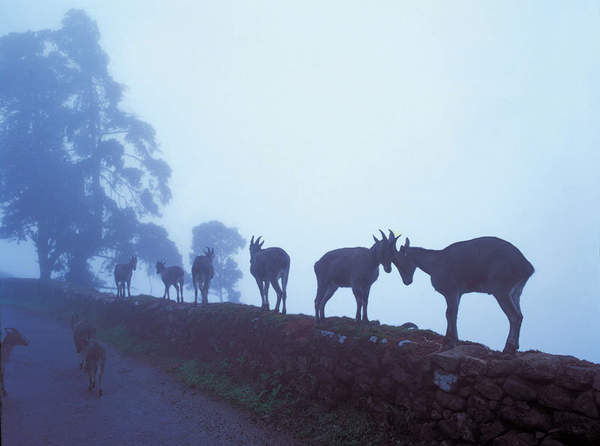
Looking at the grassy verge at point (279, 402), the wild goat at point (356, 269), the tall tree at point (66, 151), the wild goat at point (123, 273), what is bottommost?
the grassy verge at point (279, 402)

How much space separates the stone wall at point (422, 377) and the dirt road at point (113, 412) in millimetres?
1793

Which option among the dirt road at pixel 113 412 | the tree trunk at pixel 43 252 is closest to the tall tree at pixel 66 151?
the tree trunk at pixel 43 252

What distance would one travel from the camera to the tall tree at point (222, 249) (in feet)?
150

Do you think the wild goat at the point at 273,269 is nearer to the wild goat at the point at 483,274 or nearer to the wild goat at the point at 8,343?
the wild goat at the point at 483,274


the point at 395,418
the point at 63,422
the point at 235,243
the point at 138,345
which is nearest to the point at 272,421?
the point at 395,418

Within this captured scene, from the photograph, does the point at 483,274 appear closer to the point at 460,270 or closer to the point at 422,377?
the point at 460,270

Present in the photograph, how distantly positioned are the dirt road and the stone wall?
5.88ft

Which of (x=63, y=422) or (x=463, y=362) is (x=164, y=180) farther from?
(x=463, y=362)

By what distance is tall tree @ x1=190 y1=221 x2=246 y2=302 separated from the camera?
45625mm

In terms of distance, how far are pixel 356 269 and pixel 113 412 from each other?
7.76 metres

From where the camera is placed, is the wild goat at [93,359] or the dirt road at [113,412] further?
the wild goat at [93,359]

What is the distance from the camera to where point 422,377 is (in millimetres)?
7336

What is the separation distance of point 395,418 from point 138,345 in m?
13.1

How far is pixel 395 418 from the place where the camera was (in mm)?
7641
